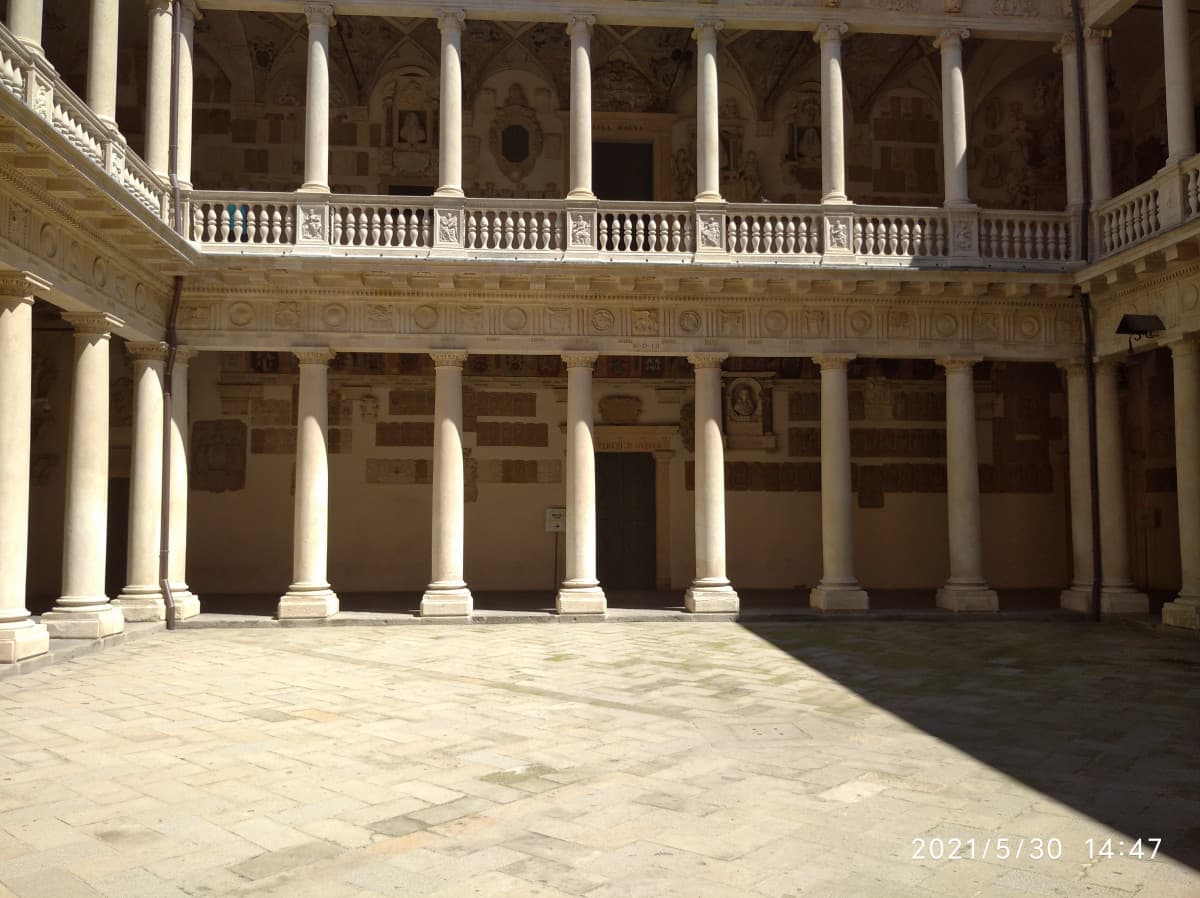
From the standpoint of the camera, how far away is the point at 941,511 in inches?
758

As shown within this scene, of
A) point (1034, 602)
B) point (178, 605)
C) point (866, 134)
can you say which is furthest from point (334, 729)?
point (866, 134)

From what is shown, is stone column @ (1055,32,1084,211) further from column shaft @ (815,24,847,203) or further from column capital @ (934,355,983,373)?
column shaft @ (815,24,847,203)

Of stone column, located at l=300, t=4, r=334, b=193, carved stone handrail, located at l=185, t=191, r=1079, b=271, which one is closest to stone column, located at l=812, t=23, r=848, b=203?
carved stone handrail, located at l=185, t=191, r=1079, b=271

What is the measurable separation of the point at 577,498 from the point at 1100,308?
908 centimetres

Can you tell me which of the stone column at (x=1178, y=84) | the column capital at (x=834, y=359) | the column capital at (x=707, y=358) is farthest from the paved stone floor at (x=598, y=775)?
the stone column at (x=1178, y=84)

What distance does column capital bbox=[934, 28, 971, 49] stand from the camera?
1580 cm

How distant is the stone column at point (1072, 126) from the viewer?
15.6 m

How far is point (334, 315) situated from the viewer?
14961 mm

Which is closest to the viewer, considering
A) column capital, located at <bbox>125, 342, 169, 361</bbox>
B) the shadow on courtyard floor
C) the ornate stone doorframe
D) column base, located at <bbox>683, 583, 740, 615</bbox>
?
the shadow on courtyard floor

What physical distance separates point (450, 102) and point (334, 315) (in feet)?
12.7

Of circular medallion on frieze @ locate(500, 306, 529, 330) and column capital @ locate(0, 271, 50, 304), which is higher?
circular medallion on frieze @ locate(500, 306, 529, 330)

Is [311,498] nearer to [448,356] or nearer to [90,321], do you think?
[448,356]

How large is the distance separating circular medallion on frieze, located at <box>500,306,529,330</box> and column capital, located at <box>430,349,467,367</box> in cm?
82

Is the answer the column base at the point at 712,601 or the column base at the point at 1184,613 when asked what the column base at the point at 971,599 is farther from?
the column base at the point at 712,601
